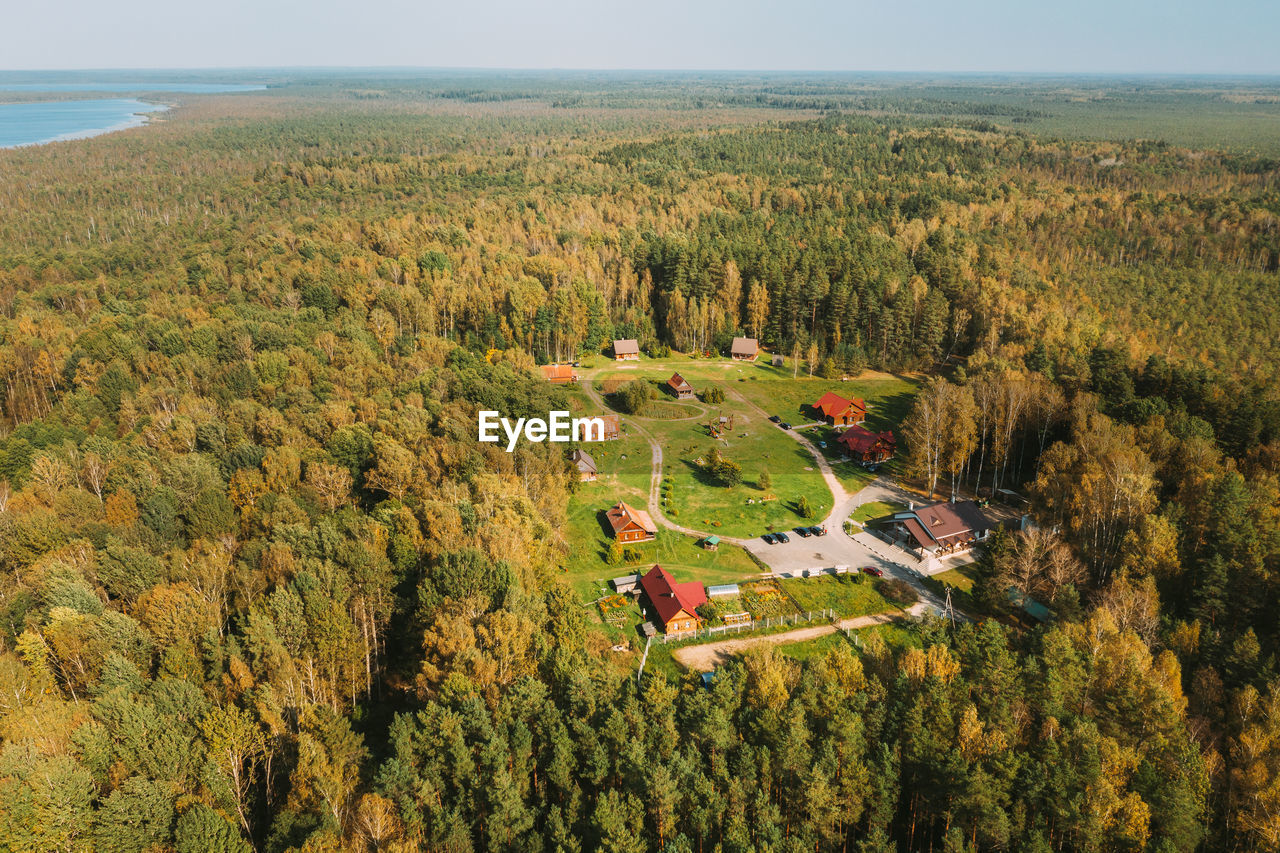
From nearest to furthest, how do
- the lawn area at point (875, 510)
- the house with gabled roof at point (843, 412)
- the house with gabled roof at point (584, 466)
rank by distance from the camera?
1. the lawn area at point (875, 510)
2. the house with gabled roof at point (584, 466)
3. the house with gabled roof at point (843, 412)

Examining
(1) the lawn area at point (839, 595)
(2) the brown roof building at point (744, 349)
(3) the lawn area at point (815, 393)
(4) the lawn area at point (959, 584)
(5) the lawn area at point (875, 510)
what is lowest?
(1) the lawn area at point (839, 595)

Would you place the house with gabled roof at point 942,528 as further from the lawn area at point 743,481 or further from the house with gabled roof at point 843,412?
the house with gabled roof at point 843,412

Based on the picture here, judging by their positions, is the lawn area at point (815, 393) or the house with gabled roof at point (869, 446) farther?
the lawn area at point (815, 393)

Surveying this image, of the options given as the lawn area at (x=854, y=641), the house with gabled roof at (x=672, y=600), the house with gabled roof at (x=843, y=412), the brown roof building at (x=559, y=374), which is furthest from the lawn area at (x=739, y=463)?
the lawn area at (x=854, y=641)

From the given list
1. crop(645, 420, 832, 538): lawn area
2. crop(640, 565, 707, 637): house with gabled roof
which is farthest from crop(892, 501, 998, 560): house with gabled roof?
crop(640, 565, 707, 637): house with gabled roof

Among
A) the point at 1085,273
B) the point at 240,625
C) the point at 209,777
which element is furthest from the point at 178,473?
the point at 1085,273

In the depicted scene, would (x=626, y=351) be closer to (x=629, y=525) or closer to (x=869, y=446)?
(x=869, y=446)

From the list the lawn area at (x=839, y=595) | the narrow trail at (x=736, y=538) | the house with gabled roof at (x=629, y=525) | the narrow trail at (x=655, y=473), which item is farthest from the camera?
the narrow trail at (x=736, y=538)

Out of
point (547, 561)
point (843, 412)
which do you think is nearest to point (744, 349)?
point (843, 412)
